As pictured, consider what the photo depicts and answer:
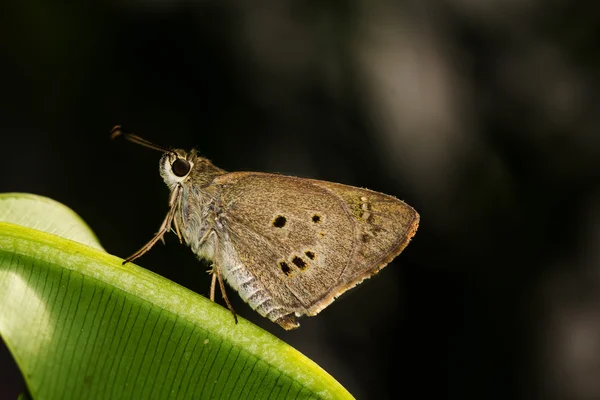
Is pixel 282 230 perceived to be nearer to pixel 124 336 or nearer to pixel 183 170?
pixel 183 170

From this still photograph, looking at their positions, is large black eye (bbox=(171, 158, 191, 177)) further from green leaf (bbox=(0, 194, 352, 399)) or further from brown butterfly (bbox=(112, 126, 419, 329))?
green leaf (bbox=(0, 194, 352, 399))

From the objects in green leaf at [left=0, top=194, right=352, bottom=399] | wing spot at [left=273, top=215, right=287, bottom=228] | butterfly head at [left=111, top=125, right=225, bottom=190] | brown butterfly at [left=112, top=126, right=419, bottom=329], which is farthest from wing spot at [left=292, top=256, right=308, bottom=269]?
green leaf at [left=0, top=194, right=352, bottom=399]

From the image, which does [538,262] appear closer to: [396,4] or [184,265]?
[396,4]

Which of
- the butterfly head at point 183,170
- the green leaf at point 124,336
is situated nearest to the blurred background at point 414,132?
the butterfly head at point 183,170

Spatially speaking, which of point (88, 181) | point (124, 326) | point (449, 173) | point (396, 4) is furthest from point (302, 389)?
point (88, 181)

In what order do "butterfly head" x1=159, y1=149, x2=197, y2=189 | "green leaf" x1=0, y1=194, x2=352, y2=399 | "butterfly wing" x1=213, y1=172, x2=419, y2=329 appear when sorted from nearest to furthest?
1. "green leaf" x1=0, y1=194, x2=352, y2=399
2. "butterfly wing" x1=213, y1=172, x2=419, y2=329
3. "butterfly head" x1=159, y1=149, x2=197, y2=189

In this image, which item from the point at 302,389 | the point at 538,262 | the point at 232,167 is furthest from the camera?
the point at 232,167

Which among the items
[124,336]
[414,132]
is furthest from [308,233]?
[414,132]
